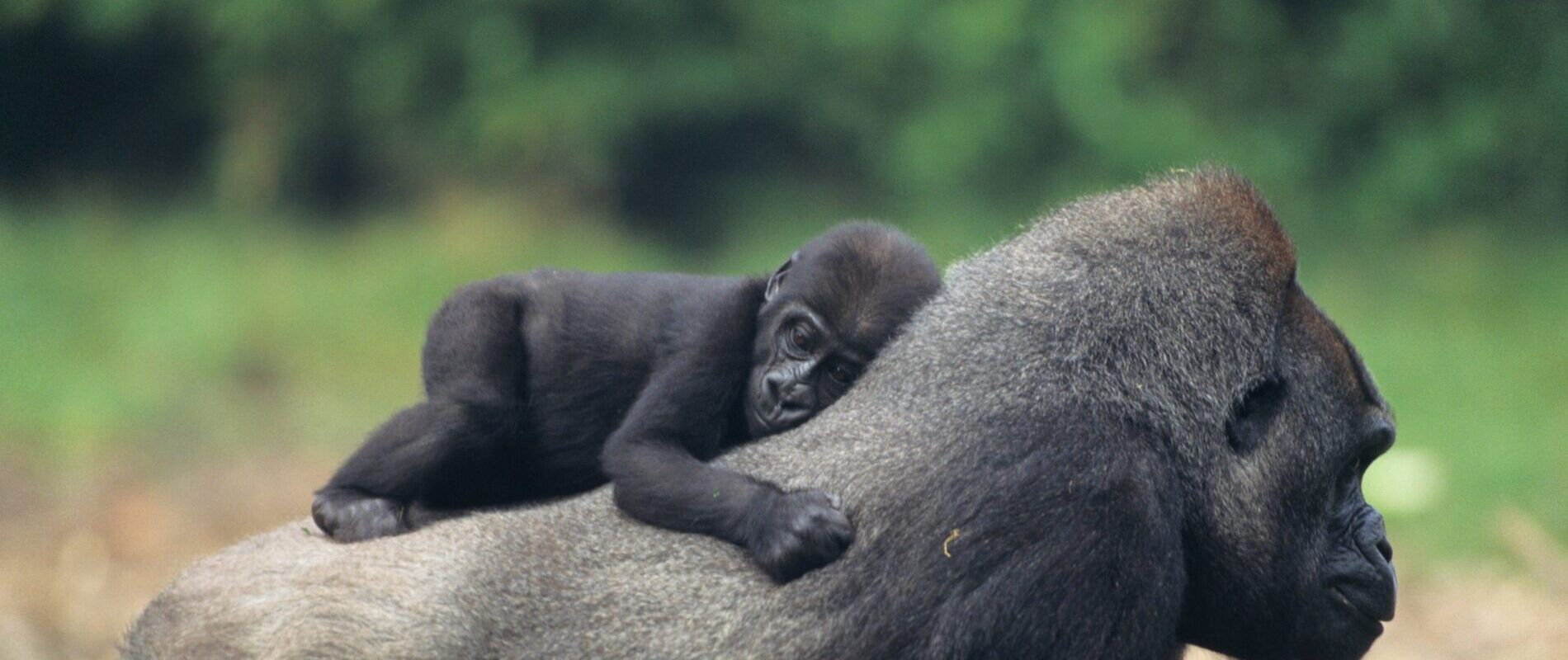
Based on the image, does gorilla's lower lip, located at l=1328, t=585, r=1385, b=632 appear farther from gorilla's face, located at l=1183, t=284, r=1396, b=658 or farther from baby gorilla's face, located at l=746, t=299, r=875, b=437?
baby gorilla's face, located at l=746, t=299, r=875, b=437

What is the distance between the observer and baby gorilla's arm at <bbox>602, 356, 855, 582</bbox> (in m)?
3.25

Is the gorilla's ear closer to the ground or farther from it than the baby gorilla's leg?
farther from it

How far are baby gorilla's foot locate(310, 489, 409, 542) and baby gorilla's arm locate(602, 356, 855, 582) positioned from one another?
54 centimetres

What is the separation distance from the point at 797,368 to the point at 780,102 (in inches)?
346

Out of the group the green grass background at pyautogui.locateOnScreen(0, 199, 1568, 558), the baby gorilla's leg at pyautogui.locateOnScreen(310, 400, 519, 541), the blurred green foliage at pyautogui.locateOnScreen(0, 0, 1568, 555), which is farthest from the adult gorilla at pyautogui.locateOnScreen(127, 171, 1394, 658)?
the blurred green foliage at pyautogui.locateOnScreen(0, 0, 1568, 555)

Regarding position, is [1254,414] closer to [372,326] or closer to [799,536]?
[799,536]

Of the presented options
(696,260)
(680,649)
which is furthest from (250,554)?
(696,260)

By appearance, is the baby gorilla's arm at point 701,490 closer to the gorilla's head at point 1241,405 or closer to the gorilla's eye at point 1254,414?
the gorilla's head at point 1241,405

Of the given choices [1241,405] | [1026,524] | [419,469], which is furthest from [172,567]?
[1241,405]

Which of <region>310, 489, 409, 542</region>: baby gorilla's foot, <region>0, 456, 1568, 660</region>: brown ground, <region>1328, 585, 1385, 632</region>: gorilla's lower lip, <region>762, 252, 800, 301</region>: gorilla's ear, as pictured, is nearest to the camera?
<region>1328, 585, 1385, 632</region>: gorilla's lower lip

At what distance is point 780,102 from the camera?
12.5m

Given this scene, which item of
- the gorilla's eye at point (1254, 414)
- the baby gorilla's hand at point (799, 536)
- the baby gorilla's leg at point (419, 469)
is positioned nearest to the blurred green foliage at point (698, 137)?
the baby gorilla's leg at point (419, 469)

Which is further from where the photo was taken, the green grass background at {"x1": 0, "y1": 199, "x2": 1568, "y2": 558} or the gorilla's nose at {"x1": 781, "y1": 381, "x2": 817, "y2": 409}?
the green grass background at {"x1": 0, "y1": 199, "x2": 1568, "y2": 558}

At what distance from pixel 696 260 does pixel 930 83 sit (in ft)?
7.50
